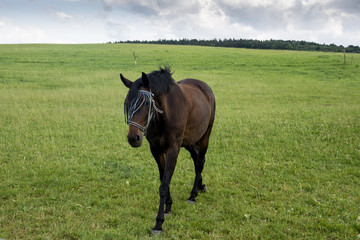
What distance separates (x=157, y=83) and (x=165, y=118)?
0.58 metres

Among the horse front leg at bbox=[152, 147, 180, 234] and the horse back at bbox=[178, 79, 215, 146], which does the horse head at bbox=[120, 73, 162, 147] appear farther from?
the horse back at bbox=[178, 79, 215, 146]

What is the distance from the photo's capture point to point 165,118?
496 cm

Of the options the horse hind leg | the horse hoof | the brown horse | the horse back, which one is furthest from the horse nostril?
the horse hind leg

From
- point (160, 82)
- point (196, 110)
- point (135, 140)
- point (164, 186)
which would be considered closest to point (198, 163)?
point (196, 110)

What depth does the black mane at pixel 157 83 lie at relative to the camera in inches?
177

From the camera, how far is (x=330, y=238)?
15.5 ft

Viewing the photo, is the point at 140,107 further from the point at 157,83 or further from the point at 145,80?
the point at 157,83

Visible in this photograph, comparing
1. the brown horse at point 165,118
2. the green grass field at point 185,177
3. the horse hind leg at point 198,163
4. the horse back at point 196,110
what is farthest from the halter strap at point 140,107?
the horse hind leg at point 198,163

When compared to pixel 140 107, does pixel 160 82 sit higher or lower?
higher

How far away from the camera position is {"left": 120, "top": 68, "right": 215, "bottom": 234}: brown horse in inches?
175

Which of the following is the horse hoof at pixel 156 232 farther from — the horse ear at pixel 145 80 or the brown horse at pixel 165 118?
the horse ear at pixel 145 80

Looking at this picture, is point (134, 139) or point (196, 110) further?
point (196, 110)

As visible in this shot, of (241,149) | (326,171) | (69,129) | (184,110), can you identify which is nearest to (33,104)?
(69,129)

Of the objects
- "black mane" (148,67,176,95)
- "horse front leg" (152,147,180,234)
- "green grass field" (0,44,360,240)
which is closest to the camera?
"black mane" (148,67,176,95)
